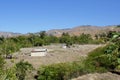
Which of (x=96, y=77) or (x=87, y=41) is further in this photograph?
(x=87, y=41)

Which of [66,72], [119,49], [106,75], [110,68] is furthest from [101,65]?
[119,49]

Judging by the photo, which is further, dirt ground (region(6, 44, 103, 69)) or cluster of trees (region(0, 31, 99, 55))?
cluster of trees (region(0, 31, 99, 55))

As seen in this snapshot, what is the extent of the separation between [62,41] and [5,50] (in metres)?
87.2

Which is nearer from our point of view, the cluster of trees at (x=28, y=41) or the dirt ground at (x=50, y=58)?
A: the dirt ground at (x=50, y=58)

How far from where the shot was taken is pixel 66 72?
1505 inches

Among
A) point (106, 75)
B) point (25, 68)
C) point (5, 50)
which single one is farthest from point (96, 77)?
point (5, 50)

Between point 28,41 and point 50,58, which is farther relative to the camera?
point 28,41

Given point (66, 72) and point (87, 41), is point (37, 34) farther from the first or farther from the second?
point (66, 72)

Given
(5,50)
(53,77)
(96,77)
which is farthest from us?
(5,50)

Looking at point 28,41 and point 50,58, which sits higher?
point 50,58

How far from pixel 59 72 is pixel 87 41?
113 m

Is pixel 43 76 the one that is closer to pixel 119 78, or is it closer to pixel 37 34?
pixel 119 78

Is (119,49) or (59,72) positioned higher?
(119,49)

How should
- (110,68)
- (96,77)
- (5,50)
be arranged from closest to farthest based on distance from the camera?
(96,77)
(110,68)
(5,50)
